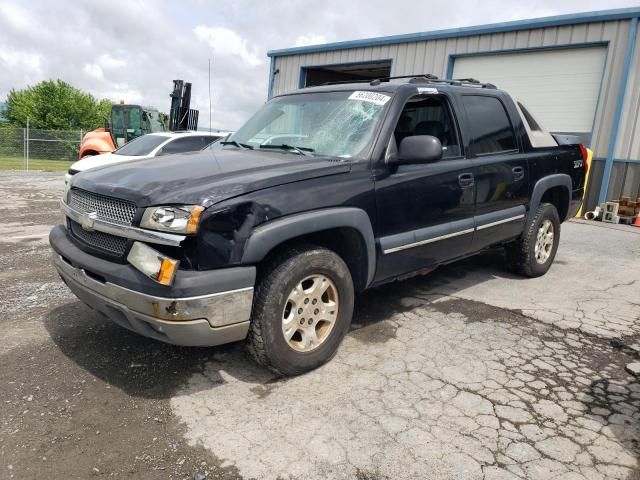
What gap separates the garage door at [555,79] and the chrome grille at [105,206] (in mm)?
10420

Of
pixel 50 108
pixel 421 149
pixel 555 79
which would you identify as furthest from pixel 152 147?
pixel 50 108

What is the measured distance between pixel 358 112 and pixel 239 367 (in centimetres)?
202

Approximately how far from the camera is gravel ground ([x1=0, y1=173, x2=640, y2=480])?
7.69ft

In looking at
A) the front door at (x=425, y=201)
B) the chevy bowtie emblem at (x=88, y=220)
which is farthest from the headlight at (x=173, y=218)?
the front door at (x=425, y=201)

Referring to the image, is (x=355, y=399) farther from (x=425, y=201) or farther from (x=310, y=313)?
(x=425, y=201)

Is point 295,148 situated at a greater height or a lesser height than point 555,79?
lesser

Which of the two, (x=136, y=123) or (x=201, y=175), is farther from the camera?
(x=136, y=123)

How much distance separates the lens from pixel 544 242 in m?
5.41

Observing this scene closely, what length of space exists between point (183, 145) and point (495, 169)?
23.6 ft

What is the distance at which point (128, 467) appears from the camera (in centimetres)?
229

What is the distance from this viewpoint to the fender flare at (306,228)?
2670 millimetres

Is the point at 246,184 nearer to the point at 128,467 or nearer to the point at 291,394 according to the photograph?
the point at 291,394

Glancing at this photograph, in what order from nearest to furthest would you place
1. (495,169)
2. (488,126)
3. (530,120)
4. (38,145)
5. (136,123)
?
(495,169) → (488,126) → (530,120) → (136,123) → (38,145)

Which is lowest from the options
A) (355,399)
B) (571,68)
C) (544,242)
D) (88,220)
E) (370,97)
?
(355,399)
